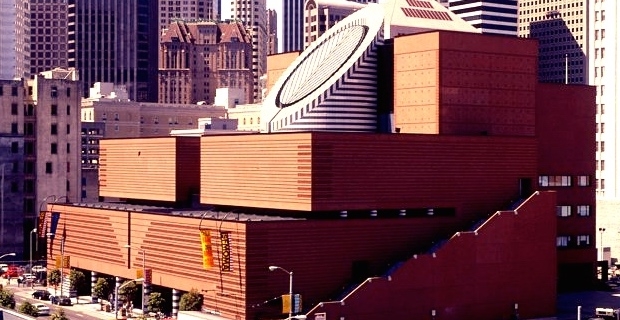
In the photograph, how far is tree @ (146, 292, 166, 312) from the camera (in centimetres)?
14500

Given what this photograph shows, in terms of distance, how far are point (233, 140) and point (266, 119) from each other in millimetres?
21867

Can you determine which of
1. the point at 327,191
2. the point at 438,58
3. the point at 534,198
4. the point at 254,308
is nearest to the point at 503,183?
the point at 534,198

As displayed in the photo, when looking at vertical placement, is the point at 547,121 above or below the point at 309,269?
above

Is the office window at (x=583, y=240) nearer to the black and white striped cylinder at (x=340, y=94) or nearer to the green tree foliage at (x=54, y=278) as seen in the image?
the black and white striped cylinder at (x=340, y=94)

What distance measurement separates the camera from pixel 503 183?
150m

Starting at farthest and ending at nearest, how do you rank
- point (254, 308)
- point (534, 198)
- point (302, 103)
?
point (302, 103), point (534, 198), point (254, 308)

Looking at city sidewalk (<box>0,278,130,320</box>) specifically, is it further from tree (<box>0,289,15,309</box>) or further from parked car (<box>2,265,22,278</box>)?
tree (<box>0,289,15,309</box>)

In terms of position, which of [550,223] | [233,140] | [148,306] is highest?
[233,140]

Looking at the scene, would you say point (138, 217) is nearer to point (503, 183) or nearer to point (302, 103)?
point (302, 103)

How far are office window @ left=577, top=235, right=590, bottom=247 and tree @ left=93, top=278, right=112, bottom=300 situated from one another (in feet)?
216

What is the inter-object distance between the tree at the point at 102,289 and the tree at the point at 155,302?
Answer: 593 inches

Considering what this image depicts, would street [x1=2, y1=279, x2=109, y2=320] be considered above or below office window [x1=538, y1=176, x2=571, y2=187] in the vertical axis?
below

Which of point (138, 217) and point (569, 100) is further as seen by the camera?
point (569, 100)

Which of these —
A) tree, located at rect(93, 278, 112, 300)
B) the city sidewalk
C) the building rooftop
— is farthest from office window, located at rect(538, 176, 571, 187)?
tree, located at rect(93, 278, 112, 300)
